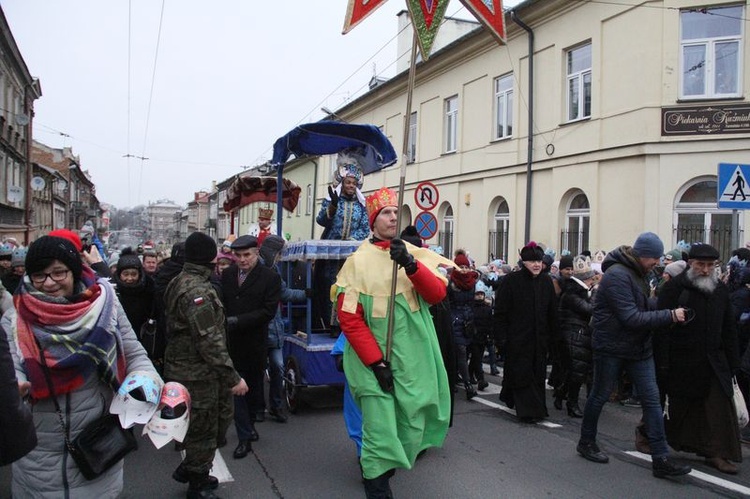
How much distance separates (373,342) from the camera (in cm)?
378

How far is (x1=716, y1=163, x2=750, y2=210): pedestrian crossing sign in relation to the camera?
8133mm

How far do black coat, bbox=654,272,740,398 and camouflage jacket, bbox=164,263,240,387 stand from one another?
11.8ft

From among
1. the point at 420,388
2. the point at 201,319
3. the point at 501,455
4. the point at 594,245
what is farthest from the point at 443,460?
the point at 594,245

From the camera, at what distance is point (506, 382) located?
259 inches

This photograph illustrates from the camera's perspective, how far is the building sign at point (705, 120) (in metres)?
11.9

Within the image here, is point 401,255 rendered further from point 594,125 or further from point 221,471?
point 594,125

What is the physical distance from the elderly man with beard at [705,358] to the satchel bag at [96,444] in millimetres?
4232

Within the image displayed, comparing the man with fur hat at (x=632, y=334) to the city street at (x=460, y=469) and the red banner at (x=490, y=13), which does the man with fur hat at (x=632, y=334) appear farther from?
the red banner at (x=490, y=13)

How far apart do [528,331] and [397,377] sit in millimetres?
3044

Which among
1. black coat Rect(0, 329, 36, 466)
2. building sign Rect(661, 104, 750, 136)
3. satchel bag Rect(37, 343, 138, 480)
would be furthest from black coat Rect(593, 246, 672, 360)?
building sign Rect(661, 104, 750, 136)

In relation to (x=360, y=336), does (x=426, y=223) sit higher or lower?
higher

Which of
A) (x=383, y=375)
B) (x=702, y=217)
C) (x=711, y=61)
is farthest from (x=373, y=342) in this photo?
(x=711, y=61)

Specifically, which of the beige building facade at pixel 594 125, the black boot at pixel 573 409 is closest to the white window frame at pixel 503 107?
the beige building facade at pixel 594 125

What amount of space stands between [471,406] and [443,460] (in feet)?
6.81
